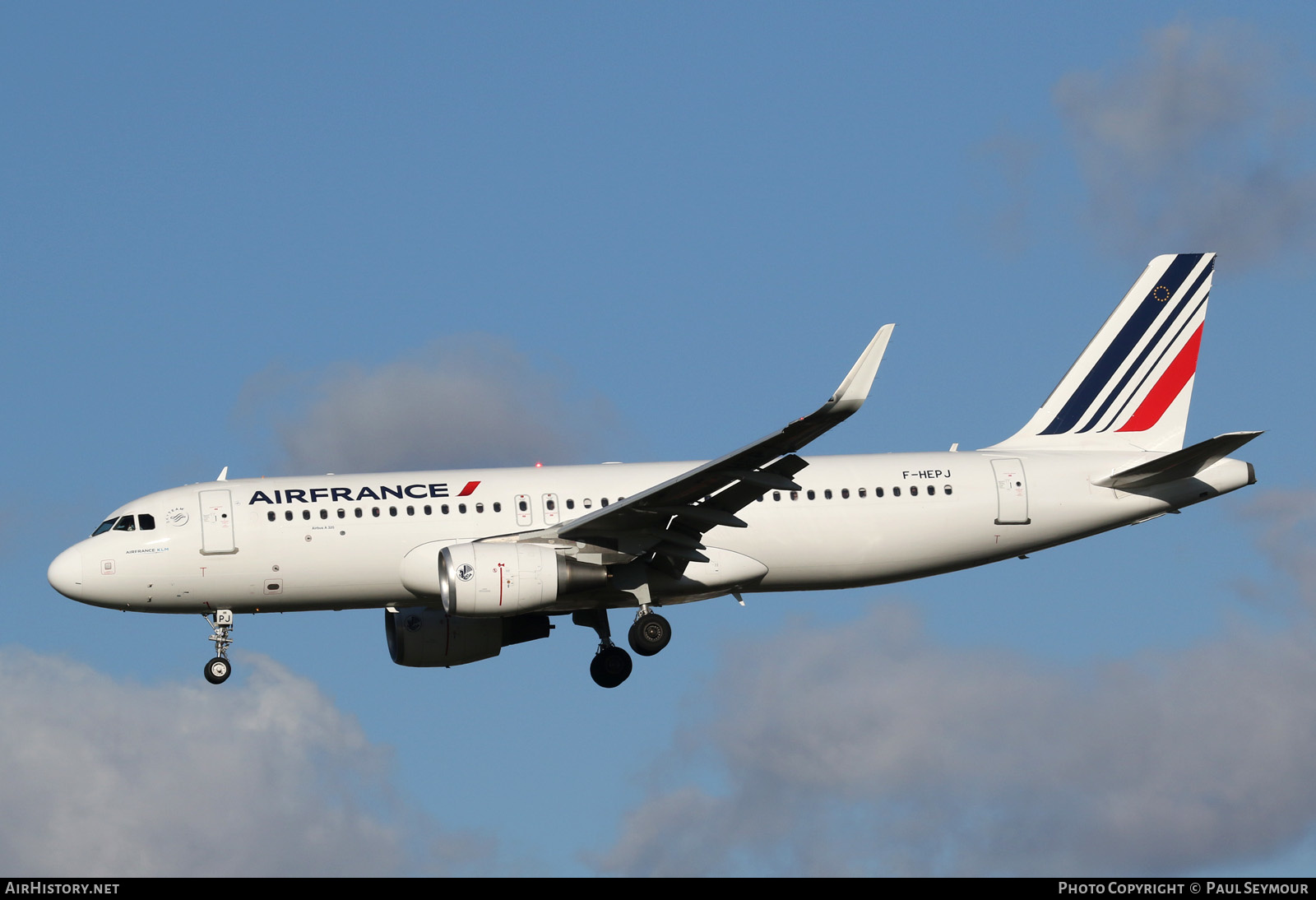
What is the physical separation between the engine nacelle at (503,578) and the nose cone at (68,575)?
23.5 ft

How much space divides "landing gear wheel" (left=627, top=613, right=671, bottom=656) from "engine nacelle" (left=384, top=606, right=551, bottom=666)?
3897mm

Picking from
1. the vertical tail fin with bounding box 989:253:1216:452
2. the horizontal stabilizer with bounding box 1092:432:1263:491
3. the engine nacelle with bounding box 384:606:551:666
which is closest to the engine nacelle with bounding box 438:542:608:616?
the engine nacelle with bounding box 384:606:551:666

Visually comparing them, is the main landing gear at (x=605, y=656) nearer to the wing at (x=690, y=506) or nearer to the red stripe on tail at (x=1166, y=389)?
the wing at (x=690, y=506)

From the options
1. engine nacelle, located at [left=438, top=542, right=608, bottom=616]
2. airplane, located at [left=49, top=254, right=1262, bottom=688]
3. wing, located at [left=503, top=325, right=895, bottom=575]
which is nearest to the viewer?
wing, located at [left=503, top=325, right=895, bottom=575]

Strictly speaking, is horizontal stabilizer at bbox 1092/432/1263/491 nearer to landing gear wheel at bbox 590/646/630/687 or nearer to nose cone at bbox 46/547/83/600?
landing gear wheel at bbox 590/646/630/687

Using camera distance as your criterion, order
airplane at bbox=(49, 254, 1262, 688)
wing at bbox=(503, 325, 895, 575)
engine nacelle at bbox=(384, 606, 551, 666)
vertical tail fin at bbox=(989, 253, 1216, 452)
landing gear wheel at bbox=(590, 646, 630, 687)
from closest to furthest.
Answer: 1. wing at bbox=(503, 325, 895, 575)
2. airplane at bbox=(49, 254, 1262, 688)
3. landing gear wheel at bbox=(590, 646, 630, 687)
4. engine nacelle at bbox=(384, 606, 551, 666)
5. vertical tail fin at bbox=(989, 253, 1216, 452)

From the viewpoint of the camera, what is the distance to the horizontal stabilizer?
35.2 m

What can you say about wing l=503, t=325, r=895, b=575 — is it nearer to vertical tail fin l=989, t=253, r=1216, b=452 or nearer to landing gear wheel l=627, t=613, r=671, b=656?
landing gear wheel l=627, t=613, r=671, b=656

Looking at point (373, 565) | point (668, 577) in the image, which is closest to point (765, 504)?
point (668, 577)

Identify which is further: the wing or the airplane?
the airplane

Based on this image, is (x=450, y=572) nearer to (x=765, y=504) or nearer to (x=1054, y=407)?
(x=765, y=504)

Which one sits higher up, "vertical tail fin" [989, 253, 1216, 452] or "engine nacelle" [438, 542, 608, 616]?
"vertical tail fin" [989, 253, 1216, 452]

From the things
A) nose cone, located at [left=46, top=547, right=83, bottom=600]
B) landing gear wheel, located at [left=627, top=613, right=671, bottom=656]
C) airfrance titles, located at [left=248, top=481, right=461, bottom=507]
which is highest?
airfrance titles, located at [left=248, top=481, right=461, bottom=507]

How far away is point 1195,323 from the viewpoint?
4109 centimetres
